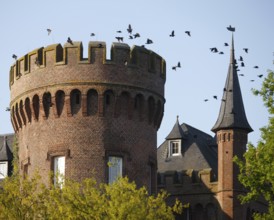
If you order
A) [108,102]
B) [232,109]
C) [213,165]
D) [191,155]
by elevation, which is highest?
[232,109]

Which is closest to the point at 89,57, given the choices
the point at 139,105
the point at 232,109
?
the point at 139,105

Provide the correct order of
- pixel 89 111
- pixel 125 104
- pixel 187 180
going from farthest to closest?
pixel 187 180, pixel 125 104, pixel 89 111

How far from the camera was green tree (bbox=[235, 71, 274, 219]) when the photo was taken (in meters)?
45.5

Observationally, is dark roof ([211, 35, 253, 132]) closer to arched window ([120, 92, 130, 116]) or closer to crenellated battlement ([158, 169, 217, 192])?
crenellated battlement ([158, 169, 217, 192])

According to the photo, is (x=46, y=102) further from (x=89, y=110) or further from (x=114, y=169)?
(x=114, y=169)

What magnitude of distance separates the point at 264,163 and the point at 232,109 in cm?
1509

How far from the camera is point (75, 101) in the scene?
53156 millimetres

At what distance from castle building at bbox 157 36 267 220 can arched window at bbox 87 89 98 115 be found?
9.22m

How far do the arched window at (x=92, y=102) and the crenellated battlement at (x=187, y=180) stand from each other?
11.1 metres

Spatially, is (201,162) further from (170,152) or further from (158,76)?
(158,76)

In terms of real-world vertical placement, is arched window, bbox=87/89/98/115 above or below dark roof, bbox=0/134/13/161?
above

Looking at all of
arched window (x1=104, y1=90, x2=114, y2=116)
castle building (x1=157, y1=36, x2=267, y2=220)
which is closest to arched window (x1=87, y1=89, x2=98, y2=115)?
arched window (x1=104, y1=90, x2=114, y2=116)

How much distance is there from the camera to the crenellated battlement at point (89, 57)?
175 feet

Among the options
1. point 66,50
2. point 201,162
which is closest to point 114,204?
point 66,50
